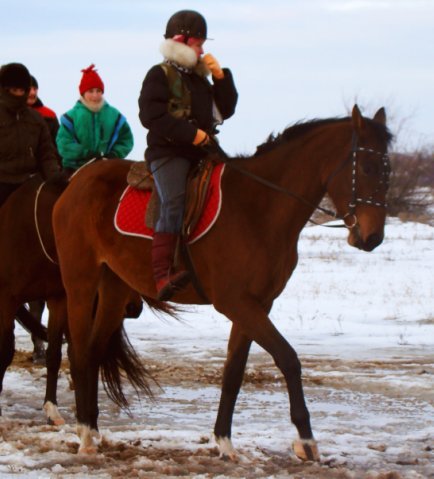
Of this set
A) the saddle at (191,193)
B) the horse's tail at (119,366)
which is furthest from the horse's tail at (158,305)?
the saddle at (191,193)

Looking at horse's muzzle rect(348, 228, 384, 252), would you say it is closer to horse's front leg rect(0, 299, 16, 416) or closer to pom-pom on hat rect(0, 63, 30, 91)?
horse's front leg rect(0, 299, 16, 416)

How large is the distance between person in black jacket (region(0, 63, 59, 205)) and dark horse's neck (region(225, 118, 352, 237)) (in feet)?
8.51

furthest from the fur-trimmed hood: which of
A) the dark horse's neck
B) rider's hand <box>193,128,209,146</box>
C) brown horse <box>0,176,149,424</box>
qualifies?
brown horse <box>0,176,149,424</box>

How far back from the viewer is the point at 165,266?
20.9 ft

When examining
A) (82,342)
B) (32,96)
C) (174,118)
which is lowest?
(82,342)

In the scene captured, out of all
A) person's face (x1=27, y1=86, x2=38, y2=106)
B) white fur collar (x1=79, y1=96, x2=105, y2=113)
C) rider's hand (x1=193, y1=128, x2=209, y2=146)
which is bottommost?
rider's hand (x1=193, y1=128, x2=209, y2=146)

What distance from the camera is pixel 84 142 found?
8258mm

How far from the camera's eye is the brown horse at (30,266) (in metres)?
7.94

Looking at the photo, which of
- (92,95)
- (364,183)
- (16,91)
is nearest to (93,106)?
(92,95)

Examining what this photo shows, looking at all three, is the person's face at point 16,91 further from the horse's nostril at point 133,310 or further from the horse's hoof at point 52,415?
the horse's hoof at point 52,415

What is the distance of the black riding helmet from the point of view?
6.62m

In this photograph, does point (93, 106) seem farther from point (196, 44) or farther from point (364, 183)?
point (364, 183)

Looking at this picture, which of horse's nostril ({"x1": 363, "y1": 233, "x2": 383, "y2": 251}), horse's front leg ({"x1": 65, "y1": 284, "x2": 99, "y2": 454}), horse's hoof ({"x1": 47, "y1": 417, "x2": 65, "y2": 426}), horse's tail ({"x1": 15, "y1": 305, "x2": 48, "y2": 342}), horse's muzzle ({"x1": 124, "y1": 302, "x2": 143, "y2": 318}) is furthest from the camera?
horse's tail ({"x1": 15, "y1": 305, "x2": 48, "y2": 342})

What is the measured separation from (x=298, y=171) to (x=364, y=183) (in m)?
0.48
